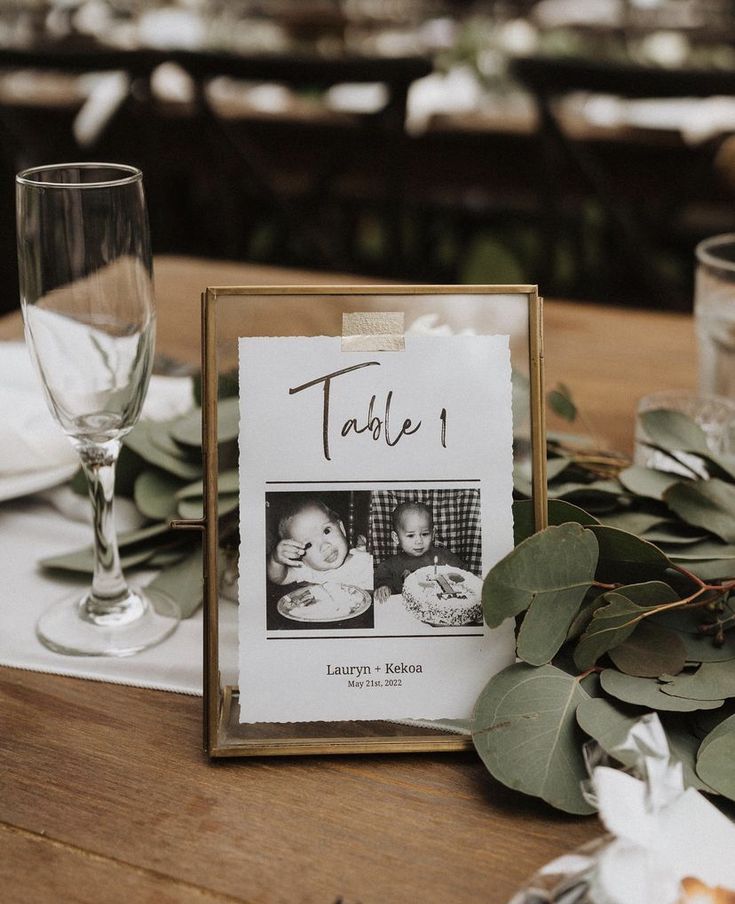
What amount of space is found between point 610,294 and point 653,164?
567 mm

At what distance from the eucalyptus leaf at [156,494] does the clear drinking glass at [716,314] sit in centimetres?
49

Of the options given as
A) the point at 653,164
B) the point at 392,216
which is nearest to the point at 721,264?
the point at 392,216

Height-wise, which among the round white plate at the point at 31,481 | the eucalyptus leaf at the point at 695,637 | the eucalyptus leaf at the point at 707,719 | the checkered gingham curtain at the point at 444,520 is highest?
the checkered gingham curtain at the point at 444,520

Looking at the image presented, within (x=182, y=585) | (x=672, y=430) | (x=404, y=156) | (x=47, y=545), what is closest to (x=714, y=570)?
(x=672, y=430)

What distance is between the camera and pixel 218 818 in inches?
19.0

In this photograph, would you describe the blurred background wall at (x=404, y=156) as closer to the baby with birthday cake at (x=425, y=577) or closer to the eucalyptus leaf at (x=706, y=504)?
the eucalyptus leaf at (x=706, y=504)

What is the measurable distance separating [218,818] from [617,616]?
21 cm

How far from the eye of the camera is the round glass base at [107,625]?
0.62 meters

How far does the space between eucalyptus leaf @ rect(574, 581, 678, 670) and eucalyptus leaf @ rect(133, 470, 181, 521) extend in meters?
0.34

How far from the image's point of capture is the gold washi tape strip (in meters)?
0.53

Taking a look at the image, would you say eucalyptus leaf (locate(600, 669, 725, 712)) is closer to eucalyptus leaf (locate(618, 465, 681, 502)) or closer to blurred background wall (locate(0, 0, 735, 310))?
eucalyptus leaf (locate(618, 465, 681, 502))

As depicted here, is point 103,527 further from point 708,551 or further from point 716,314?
point 716,314

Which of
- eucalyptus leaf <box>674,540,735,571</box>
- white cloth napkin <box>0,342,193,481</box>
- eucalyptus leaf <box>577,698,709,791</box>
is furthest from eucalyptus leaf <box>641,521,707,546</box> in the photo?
white cloth napkin <box>0,342,193,481</box>

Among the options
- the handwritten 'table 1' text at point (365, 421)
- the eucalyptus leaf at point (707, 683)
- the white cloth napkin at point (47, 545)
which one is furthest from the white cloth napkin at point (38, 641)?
the eucalyptus leaf at point (707, 683)
